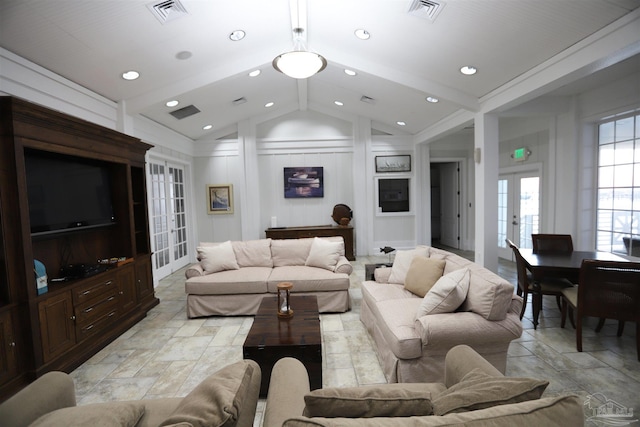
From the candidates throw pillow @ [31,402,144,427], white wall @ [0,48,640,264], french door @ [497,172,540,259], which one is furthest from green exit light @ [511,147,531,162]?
throw pillow @ [31,402,144,427]

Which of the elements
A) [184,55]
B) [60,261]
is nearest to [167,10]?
[184,55]

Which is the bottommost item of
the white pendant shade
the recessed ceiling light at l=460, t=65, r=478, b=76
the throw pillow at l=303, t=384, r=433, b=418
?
the throw pillow at l=303, t=384, r=433, b=418

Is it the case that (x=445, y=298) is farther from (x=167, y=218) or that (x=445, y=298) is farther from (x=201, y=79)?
(x=167, y=218)

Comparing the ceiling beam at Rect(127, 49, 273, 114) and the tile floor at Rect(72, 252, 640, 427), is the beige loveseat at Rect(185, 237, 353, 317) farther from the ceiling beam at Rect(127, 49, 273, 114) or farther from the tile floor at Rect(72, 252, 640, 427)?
the ceiling beam at Rect(127, 49, 273, 114)

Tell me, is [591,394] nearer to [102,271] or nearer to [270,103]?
[102,271]

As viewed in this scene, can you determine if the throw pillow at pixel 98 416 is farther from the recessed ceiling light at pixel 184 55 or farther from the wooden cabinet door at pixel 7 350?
the recessed ceiling light at pixel 184 55

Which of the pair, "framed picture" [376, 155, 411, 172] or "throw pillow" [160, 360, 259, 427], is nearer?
"throw pillow" [160, 360, 259, 427]

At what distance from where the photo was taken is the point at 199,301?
12.1ft

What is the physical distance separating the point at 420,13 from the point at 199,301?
3.85 m

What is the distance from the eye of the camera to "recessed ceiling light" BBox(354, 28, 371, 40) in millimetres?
3461

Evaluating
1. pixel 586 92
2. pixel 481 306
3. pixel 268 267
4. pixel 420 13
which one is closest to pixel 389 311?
pixel 481 306

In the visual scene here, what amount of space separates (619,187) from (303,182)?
5293 mm

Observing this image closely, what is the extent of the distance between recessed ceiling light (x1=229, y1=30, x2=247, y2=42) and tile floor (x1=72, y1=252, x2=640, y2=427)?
327cm

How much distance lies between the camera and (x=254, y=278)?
12.2 feet
